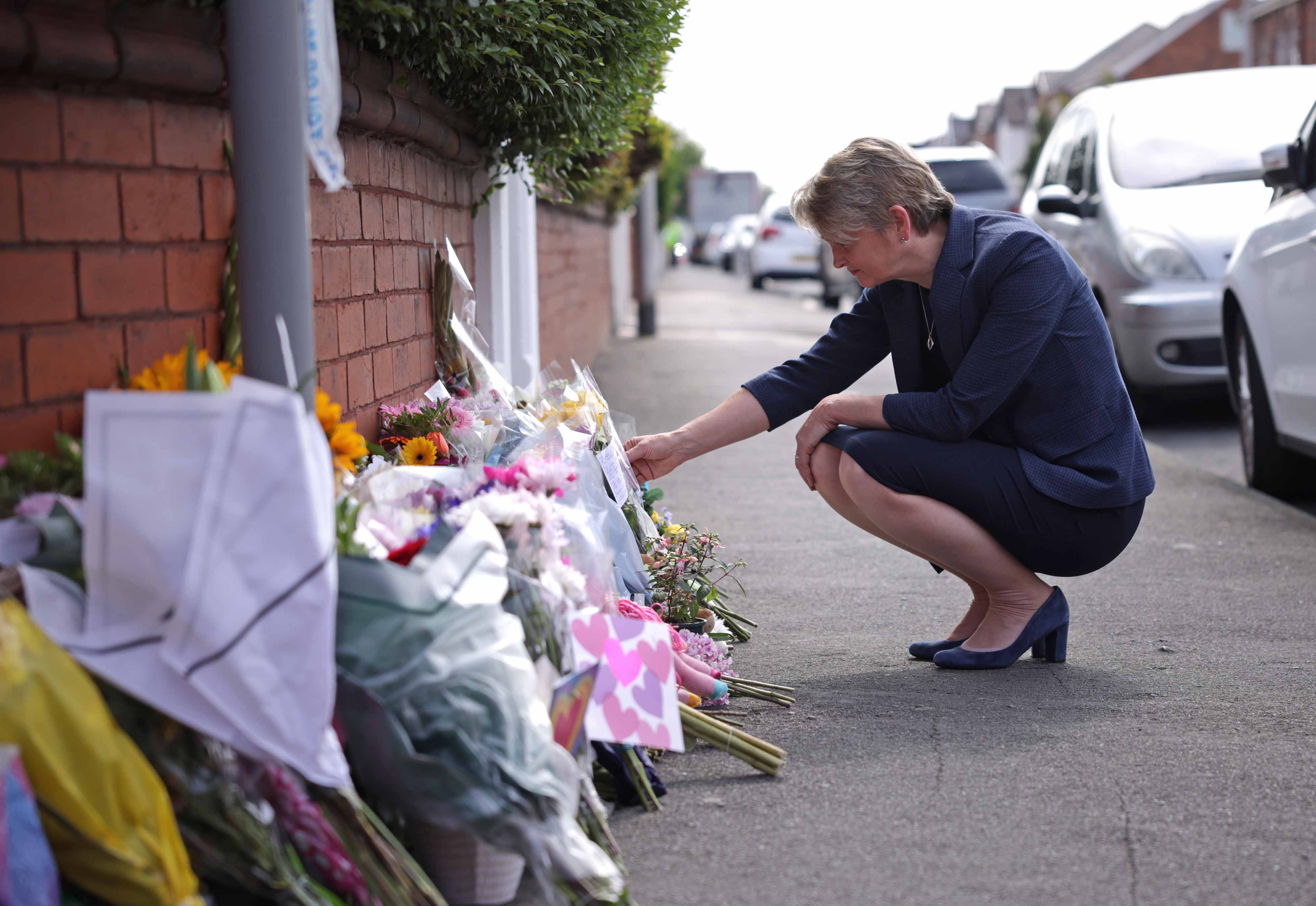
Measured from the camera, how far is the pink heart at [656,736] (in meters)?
2.48

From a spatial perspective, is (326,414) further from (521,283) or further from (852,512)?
(521,283)

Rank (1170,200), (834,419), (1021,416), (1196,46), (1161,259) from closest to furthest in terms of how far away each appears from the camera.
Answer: (1021,416) < (834,419) < (1161,259) < (1170,200) < (1196,46)

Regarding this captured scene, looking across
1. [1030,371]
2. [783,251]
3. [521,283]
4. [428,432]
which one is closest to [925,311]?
[1030,371]

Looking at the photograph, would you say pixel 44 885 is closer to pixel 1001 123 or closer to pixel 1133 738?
pixel 1133 738

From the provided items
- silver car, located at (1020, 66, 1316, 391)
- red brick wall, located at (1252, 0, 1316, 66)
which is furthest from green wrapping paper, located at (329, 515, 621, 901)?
red brick wall, located at (1252, 0, 1316, 66)

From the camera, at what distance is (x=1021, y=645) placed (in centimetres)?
348

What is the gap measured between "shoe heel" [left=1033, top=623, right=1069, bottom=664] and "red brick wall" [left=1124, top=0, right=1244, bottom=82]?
4612 centimetres

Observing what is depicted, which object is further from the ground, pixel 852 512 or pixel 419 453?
pixel 419 453

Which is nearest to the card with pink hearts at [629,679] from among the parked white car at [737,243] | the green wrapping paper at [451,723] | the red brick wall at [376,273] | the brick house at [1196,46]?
the green wrapping paper at [451,723]

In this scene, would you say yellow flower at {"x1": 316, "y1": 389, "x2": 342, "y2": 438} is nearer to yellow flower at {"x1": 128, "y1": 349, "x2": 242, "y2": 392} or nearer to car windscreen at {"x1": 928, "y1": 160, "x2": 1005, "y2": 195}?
yellow flower at {"x1": 128, "y1": 349, "x2": 242, "y2": 392}

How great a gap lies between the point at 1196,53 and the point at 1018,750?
4891 centimetres

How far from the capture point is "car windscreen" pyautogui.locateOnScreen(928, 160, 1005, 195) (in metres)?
15.8

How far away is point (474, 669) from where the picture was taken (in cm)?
203

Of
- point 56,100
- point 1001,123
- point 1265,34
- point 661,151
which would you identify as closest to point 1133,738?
point 56,100
